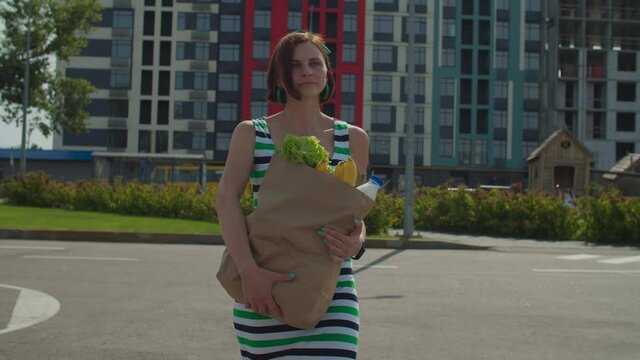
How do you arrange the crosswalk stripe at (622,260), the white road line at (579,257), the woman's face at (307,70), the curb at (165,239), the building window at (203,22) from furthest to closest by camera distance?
the building window at (203,22) → the curb at (165,239) → the white road line at (579,257) → the crosswalk stripe at (622,260) → the woman's face at (307,70)

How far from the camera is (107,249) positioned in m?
12.9

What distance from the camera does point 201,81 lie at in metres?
63.2

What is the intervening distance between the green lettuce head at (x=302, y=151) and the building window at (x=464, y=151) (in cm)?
6196

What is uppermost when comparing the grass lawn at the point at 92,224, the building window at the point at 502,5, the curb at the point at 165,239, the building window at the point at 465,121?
the building window at the point at 502,5

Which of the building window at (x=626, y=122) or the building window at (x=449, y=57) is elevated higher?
the building window at (x=449, y=57)

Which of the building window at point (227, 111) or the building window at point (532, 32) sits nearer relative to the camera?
the building window at point (227, 111)

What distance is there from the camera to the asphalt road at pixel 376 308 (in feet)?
17.3

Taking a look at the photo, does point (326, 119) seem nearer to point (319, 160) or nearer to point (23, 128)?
point (319, 160)

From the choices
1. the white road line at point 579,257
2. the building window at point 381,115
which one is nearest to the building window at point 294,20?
the building window at point 381,115

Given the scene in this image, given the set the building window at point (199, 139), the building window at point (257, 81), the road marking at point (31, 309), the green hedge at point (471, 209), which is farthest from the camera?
the building window at point (199, 139)

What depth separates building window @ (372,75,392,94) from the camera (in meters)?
62.8

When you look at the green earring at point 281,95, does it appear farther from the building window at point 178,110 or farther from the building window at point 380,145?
the building window at point 178,110

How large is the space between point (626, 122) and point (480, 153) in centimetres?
1394

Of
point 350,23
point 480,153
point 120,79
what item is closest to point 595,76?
point 480,153
